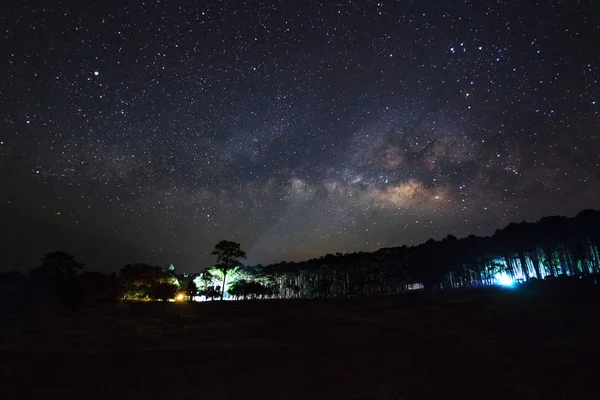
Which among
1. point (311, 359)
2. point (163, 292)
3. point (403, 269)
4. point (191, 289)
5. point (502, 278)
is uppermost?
point (403, 269)

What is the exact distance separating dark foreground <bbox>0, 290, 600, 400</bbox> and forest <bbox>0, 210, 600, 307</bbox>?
36.5m

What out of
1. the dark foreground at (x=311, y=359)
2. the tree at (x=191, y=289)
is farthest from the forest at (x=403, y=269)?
the dark foreground at (x=311, y=359)

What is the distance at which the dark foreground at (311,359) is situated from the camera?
10.3m

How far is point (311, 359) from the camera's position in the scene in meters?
13.4

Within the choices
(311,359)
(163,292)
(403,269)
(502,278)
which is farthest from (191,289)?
(502,278)

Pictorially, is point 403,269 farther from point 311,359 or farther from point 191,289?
point 311,359

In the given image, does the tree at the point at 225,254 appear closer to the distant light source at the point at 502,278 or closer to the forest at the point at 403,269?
the forest at the point at 403,269

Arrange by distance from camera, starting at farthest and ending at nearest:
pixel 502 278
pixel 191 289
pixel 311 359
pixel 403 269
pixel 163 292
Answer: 1. pixel 403 269
2. pixel 502 278
3. pixel 191 289
4. pixel 163 292
5. pixel 311 359

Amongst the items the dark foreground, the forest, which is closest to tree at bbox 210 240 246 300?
the forest

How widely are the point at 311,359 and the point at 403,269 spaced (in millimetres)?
75050

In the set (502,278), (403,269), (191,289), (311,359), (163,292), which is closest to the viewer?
(311,359)

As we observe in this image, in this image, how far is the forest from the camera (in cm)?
6319

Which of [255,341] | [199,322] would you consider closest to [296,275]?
[199,322]

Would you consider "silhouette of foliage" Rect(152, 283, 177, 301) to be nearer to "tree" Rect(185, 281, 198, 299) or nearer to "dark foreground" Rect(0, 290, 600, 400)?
"tree" Rect(185, 281, 198, 299)
